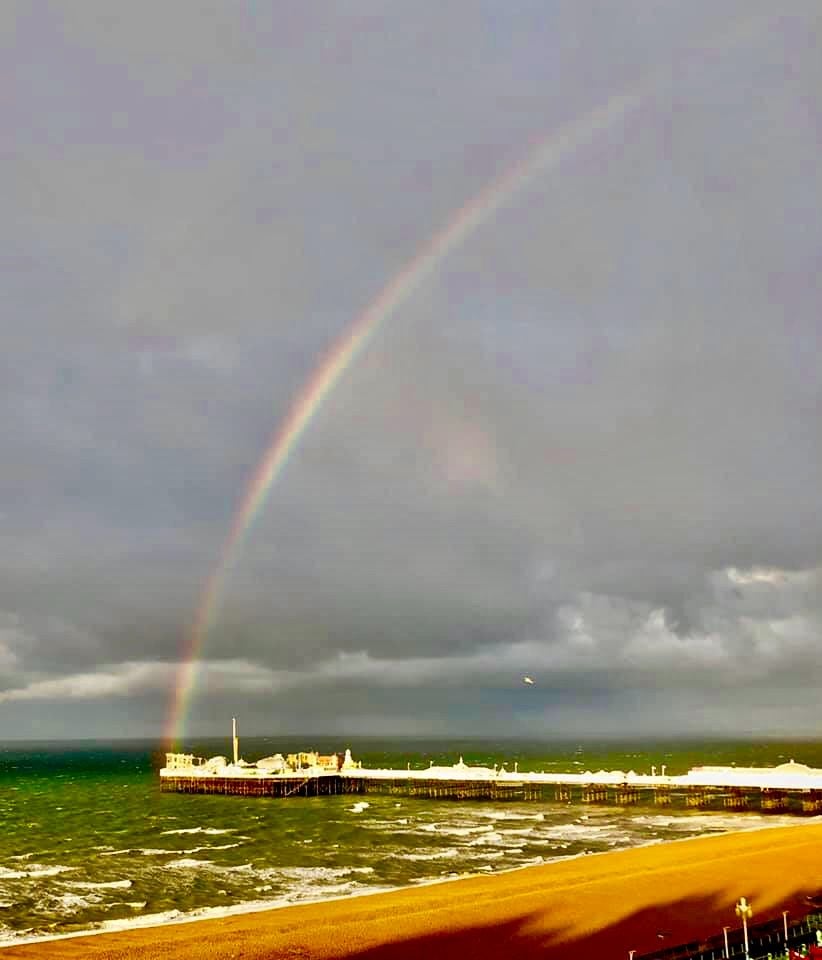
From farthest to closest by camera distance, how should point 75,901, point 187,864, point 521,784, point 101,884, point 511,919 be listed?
point 521,784
point 187,864
point 101,884
point 75,901
point 511,919

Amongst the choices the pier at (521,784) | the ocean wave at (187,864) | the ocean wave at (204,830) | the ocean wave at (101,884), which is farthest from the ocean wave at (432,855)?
the pier at (521,784)

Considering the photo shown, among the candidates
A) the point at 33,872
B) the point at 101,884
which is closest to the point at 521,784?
the point at 33,872

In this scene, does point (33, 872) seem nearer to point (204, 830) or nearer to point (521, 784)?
point (204, 830)

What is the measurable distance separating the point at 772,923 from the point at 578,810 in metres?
53.3

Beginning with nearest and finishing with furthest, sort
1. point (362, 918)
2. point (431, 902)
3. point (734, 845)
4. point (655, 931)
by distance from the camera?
point (655, 931), point (362, 918), point (431, 902), point (734, 845)

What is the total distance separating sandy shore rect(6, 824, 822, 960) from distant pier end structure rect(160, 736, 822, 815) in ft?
114

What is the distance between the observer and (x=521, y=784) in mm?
100312

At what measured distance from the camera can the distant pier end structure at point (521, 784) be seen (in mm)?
77938

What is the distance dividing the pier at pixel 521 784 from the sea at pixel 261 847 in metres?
3.71

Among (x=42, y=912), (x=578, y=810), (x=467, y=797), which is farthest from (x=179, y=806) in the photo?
(x=42, y=912)

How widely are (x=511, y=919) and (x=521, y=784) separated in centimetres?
6877

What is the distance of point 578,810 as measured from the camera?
256 feet

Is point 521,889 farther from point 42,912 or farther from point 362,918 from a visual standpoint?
point 42,912

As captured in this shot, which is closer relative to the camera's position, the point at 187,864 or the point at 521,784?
the point at 187,864
